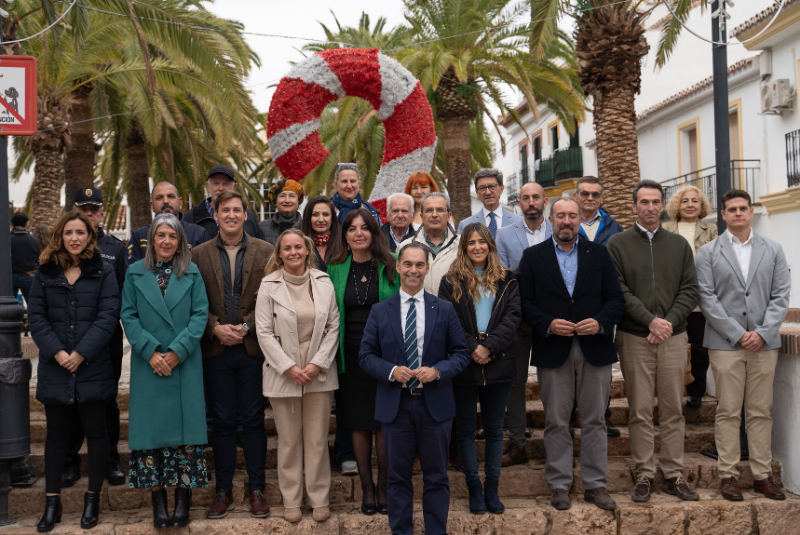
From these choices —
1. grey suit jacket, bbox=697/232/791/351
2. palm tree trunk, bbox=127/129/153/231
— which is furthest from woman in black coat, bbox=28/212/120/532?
palm tree trunk, bbox=127/129/153/231

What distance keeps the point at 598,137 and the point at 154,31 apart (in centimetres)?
694

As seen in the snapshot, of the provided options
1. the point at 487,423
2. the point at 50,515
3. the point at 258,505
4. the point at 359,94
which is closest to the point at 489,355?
the point at 487,423

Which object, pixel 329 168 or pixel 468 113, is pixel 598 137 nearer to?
pixel 468 113

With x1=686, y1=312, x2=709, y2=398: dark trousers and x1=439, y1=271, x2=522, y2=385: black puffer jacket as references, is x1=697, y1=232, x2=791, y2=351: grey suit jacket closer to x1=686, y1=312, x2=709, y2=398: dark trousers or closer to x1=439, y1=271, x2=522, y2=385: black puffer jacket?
x1=686, y1=312, x2=709, y2=398: dark trousers

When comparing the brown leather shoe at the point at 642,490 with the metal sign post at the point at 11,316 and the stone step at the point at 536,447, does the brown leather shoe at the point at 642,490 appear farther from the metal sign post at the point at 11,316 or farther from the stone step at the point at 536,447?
the metal sign post at the point at 11,316

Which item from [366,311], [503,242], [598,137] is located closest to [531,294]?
[503,242]

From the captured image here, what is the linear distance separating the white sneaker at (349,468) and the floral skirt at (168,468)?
97 centimetres

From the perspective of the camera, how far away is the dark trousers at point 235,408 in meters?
4.48

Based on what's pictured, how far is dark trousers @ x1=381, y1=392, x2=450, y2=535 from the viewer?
4.15 m

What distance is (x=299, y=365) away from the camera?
4371mm

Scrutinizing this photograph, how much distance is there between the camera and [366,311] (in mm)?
4559

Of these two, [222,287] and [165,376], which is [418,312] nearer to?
[222,287]

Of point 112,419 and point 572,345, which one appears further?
point 112,419

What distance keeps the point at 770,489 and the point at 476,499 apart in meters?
2.08
